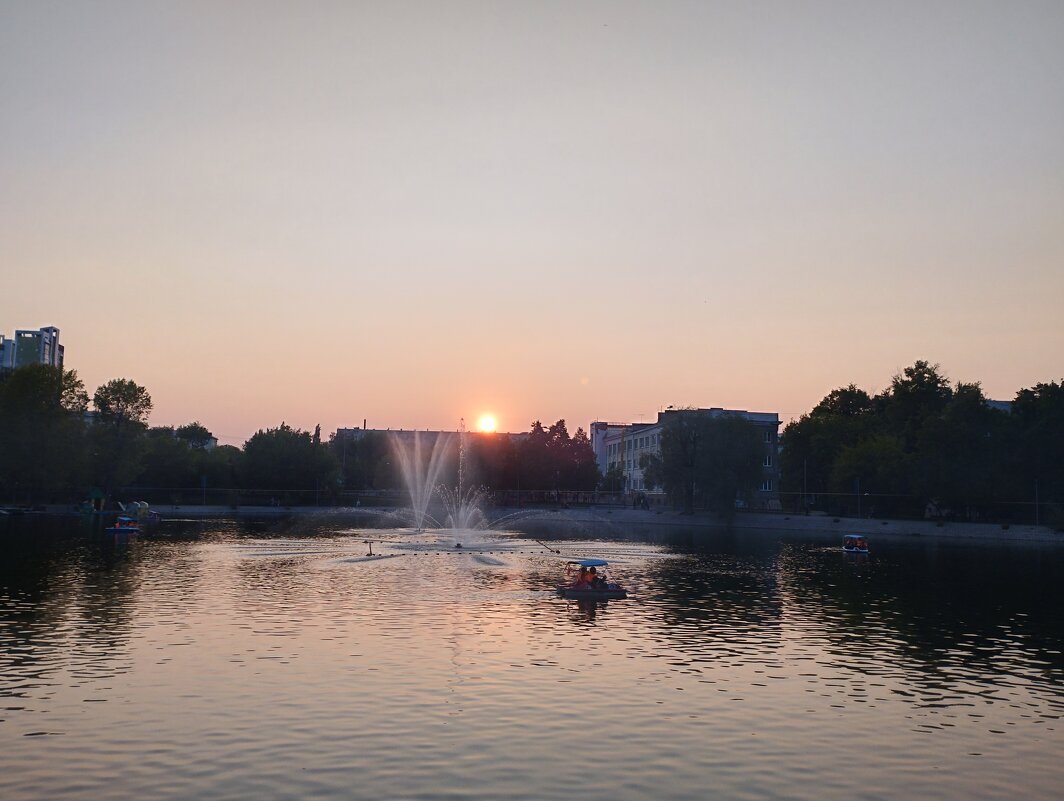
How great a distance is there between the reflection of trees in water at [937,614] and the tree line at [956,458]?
39.5 m

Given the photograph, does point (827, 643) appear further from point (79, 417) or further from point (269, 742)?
point (79, 417)

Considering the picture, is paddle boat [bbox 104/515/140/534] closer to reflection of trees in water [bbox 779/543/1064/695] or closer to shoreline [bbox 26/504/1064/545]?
shoreline [bbox 26/504/1064/545]

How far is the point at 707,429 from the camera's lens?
154 m

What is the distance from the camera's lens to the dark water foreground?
22.4 meters

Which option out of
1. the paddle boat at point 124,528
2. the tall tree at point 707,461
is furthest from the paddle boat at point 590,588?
the tall tree at point 707,461

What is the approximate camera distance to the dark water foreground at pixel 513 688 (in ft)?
73.5

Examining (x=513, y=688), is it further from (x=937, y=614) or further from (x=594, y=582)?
(x=937, y=614)

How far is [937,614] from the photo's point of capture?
51.5m

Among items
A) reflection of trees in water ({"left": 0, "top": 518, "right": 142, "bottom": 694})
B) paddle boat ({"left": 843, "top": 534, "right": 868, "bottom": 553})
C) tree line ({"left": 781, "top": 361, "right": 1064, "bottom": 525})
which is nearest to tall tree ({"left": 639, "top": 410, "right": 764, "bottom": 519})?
tree line ({"left": 781, "top": 361, "right": 1064, "bottom": 525})

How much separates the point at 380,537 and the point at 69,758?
80872 millimetres

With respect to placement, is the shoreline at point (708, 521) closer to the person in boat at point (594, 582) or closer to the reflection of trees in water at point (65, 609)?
the reflection of trees in water at point (65, 609)

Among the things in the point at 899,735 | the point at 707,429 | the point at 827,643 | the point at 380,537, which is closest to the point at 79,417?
the point at 380,537

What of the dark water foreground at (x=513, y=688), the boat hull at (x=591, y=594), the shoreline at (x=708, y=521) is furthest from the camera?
the shoreline at (x=708, y=521)

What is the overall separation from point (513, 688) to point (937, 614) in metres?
29.8
